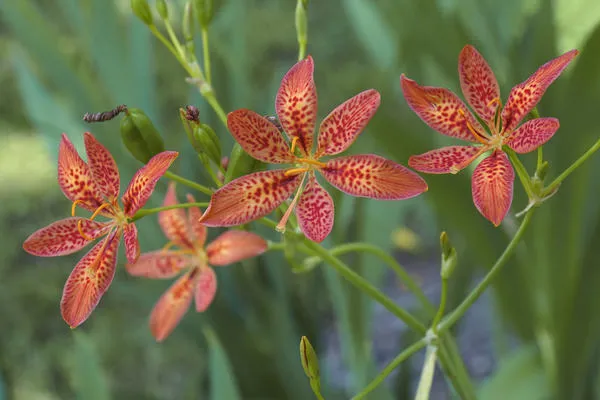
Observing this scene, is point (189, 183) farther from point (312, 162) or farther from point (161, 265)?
point (161, 265)

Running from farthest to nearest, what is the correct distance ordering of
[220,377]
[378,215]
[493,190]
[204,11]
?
[378,215]
[220,377]
[204,11]
[493,190]

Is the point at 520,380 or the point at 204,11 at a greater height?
the point at 204,11

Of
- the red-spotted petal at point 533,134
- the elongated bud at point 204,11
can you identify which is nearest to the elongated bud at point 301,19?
the elongated bud at point 204,11

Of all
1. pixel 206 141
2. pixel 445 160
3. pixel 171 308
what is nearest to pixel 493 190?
pixel 445 160

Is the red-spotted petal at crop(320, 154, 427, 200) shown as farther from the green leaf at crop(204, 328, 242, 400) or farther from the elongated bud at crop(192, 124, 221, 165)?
the green leaf at crop(204, 328, 242, 400)

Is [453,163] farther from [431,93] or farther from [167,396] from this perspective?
[167,396]

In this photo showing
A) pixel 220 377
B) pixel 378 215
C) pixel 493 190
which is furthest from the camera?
pixel 378 215

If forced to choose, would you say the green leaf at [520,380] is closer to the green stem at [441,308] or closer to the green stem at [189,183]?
the green stem at [441,308]

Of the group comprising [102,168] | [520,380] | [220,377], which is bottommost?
[520,380]
